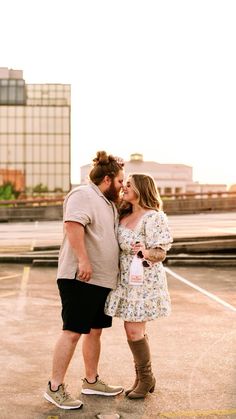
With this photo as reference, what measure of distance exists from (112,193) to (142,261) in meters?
0.52

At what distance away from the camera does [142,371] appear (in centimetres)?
489

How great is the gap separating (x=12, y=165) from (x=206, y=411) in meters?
92.9

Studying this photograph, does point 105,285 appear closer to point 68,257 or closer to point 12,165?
point 68,257

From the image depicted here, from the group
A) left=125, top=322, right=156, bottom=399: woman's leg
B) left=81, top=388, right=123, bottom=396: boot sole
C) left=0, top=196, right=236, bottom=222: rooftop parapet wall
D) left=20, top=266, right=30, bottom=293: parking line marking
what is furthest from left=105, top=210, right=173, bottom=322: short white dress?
left=0, top=196, right=236, bottom=222: rooftop parapet wall

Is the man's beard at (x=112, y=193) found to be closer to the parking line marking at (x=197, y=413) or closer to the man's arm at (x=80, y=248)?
the man's arm at (x=80, y=248)

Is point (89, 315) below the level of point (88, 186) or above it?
below

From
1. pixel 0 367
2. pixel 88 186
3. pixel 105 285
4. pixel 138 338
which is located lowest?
pixel 0 367

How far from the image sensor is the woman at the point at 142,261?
4742 millimetres

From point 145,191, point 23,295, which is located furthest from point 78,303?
point 23,295

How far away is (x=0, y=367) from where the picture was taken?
5680mm

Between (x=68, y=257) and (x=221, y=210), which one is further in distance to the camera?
(x=221, y=210)

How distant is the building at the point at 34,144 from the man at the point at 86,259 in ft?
292

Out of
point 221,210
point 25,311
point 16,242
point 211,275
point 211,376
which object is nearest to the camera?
point 211,376

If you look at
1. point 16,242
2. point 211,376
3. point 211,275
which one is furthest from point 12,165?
point 211,376
